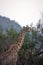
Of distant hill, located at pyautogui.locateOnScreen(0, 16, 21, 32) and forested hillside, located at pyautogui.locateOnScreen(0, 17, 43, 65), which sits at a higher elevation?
distant hill, located at pyautogui.locateOnScreen(0, 16, 21, 32)

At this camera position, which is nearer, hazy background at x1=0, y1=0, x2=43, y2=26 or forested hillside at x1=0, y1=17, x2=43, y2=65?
forested hillside at x1=0, y1=17, x2=43, y2=65

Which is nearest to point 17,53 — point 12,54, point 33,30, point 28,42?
point 12,54

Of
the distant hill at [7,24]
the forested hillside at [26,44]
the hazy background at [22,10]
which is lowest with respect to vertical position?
the forested hillside at [26,44]

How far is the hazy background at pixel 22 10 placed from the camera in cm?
202

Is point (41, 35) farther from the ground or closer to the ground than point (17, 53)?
farther from the ground

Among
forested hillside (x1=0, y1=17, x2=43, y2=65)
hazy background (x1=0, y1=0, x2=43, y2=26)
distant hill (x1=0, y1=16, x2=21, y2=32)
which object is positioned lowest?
forested hillside (x1=0, y1=17, x2=43, y2=65)

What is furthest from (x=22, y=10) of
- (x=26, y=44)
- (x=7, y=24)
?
(x=26, y=44)

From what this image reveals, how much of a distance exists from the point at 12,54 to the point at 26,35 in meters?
0.25

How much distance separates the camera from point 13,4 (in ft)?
6.80

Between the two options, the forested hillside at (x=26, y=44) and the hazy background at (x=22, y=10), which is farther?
the hazy background at (x=22, y=10)

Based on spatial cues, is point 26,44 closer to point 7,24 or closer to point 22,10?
point 7,24

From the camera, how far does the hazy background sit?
202 centimetres

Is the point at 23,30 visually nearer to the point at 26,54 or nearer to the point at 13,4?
the point at 26,54

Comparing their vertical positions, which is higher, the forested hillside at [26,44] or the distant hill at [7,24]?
the distant hill at [7,24]
